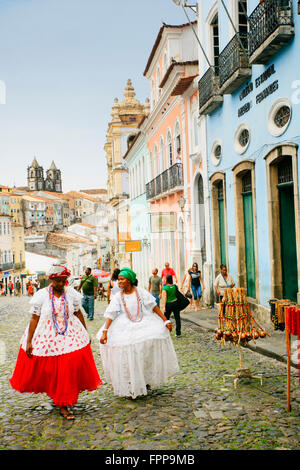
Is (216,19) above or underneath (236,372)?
above

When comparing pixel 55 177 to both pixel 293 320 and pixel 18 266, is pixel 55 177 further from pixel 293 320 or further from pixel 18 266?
pixel 293 320

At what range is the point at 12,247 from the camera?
238ft

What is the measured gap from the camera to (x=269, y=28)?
9.17 meters

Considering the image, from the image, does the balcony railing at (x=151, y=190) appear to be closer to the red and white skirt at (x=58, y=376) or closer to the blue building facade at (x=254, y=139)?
the blue building facade at (x=254, y=139)

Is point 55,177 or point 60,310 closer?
point 60,310

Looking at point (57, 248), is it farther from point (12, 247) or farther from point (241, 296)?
point (241, 296)

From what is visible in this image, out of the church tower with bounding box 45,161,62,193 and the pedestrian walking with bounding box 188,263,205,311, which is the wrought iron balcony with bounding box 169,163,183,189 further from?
the church tower with bounding box 45,161,62,193

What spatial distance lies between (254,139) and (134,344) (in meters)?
6.61

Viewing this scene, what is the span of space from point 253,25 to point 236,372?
665cm

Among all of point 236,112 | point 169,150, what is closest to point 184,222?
point 169,150

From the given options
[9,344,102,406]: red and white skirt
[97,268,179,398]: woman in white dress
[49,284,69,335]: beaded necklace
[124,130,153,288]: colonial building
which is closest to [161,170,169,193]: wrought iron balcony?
[124,130,153,288]: colonial building

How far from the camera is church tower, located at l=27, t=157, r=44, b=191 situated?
16150cm

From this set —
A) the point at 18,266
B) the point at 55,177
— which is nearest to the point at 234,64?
the point at 18,266

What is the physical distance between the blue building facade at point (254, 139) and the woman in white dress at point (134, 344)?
3.99 metres
